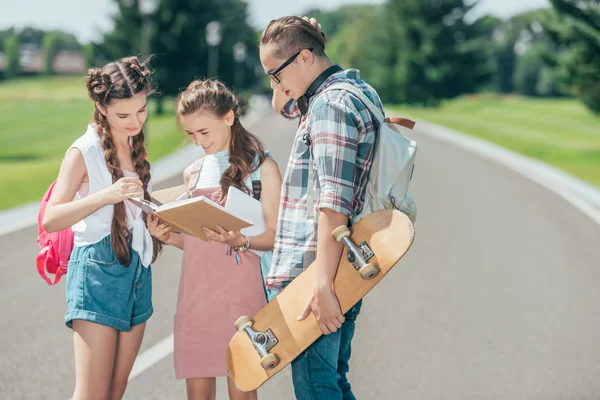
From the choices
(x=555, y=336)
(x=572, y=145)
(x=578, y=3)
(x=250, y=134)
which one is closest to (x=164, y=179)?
(x=555, y=336)

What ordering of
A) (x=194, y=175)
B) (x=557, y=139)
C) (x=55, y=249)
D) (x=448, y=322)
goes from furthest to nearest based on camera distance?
(x=557, y=139)
(x=448, y=322)
(x=194, y=175)
(x=55, y=249)

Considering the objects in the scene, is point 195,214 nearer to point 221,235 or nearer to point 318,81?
point 221,235

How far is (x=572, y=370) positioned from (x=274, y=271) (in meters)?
2.98

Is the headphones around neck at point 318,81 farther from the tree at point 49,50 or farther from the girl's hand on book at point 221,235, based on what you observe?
the tree at point 49,50

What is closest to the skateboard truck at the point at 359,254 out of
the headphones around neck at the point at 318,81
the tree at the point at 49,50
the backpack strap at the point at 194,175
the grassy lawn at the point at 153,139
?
the headphones around neck at the point at 318,81

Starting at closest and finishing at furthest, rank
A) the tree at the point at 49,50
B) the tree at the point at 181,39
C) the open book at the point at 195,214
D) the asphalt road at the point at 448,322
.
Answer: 1. the open book at the point at 195,214
2. the asphalt road at the point at 448,322
3. the tree at the point at 181,39
4. the tree at the point at 49,50

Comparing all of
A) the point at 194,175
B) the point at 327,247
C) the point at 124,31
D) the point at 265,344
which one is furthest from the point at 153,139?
the point at 124,31

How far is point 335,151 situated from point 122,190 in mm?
894

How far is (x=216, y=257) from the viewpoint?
151 inches

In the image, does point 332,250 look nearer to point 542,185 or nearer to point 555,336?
point 555,336

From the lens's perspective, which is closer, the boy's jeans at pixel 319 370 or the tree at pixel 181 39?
the boy's jeans at pixel 319 370

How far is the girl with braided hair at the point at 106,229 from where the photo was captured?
3.43 metres

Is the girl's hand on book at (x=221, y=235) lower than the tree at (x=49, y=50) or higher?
higher

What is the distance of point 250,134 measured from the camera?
3.90m
